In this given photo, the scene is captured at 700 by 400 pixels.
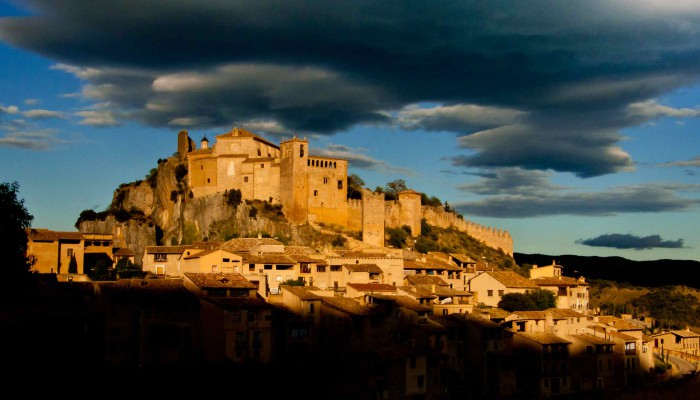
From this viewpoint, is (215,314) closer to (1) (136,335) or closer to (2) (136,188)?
(1) (136,335)

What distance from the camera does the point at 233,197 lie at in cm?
8056

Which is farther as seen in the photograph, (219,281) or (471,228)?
(471,228)

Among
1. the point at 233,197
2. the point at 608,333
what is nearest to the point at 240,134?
the point at 233,197

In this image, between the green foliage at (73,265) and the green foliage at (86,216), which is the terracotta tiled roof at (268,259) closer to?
the green foliage at (73,265)

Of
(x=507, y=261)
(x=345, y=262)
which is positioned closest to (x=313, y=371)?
(x=345, y=262)

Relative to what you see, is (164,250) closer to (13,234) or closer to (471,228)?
(13,234)

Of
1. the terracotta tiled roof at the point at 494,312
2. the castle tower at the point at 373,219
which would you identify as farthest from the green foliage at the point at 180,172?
the terracotta tiled roof at the point at 494,312

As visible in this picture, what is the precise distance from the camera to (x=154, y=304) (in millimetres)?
44812

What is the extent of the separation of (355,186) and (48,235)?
3982 cm

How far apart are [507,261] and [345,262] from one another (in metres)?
35.3

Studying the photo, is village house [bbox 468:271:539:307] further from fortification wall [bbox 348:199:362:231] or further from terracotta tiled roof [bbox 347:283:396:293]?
fortification wall [bbox 348:199:362:231]

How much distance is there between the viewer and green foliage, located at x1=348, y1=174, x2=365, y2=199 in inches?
3452

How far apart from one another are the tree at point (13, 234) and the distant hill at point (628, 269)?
7562 cm

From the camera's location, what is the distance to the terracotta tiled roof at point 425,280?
204 feet
